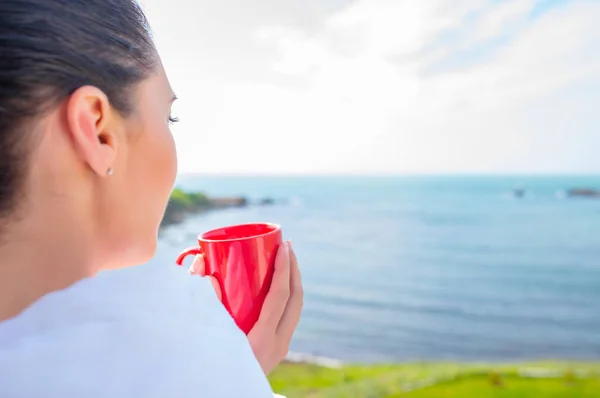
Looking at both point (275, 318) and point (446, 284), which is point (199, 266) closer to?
point (275, 318)

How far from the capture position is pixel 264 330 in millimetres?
1028

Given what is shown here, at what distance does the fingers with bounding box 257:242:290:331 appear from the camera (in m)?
1.02

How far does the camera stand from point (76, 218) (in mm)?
684

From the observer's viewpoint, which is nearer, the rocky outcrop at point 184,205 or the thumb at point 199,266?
the thumb at point 199,266

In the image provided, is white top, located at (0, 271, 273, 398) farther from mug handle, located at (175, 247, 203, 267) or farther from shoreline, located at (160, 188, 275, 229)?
shoreline, located at (160, 188, 275, 229)

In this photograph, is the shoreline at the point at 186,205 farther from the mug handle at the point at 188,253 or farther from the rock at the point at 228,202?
the mug handle at the point at 188,253

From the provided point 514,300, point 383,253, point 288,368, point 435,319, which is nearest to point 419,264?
point 383,253

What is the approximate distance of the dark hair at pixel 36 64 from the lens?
24.9 inches

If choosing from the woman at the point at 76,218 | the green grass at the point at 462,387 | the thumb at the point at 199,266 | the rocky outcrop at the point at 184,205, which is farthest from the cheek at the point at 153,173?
the rocky outcrop at the point at 184,205

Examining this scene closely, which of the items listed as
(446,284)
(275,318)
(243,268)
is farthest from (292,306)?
(446,284)

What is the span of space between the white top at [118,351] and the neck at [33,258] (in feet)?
0.16

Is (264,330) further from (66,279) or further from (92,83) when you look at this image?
(92,83)

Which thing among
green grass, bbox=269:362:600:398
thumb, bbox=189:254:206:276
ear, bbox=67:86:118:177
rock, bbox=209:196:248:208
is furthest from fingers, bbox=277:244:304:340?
rock, bbox=209:196:248:208

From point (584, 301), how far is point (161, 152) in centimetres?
1801
